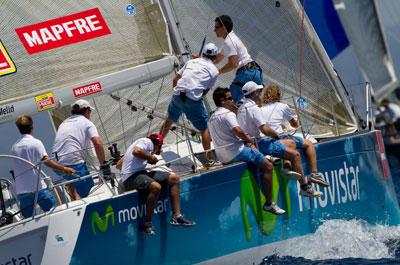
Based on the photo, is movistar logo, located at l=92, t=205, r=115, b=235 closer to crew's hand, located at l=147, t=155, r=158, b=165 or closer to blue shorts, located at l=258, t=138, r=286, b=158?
crew's hand, located at l=147, t=155, r=158, b=165

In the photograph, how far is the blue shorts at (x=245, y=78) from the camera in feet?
36.8

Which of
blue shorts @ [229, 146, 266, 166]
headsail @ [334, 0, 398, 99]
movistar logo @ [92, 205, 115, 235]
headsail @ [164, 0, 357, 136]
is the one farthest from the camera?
headsail @ [164, 0, 357, 136]

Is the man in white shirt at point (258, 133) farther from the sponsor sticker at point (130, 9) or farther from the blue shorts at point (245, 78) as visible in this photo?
the sponsor sticker at point (130, 9)

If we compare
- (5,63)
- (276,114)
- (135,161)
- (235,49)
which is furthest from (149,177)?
(235,49)

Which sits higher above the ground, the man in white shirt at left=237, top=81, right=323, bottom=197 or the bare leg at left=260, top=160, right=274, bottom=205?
the man in white shirt at left=237, top=81, right=323, bottom=197

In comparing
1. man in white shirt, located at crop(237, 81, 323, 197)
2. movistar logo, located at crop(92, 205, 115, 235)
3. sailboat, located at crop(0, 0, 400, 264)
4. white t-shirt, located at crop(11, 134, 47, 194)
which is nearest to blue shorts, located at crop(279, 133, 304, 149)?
man in white shirt, located at crop(237, 81, 323, 197)

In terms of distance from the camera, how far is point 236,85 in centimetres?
1137

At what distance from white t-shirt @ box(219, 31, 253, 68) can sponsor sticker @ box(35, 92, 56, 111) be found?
1798 mm

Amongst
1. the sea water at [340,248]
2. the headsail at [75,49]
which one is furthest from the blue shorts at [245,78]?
the sea water at [340,248]

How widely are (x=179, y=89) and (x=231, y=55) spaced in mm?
927

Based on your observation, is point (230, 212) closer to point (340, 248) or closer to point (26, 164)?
point (340, 248)

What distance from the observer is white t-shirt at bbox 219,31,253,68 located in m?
11.2

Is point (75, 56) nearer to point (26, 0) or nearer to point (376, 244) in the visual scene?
point (26, 0)

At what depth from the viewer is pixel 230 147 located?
10.3 metres
